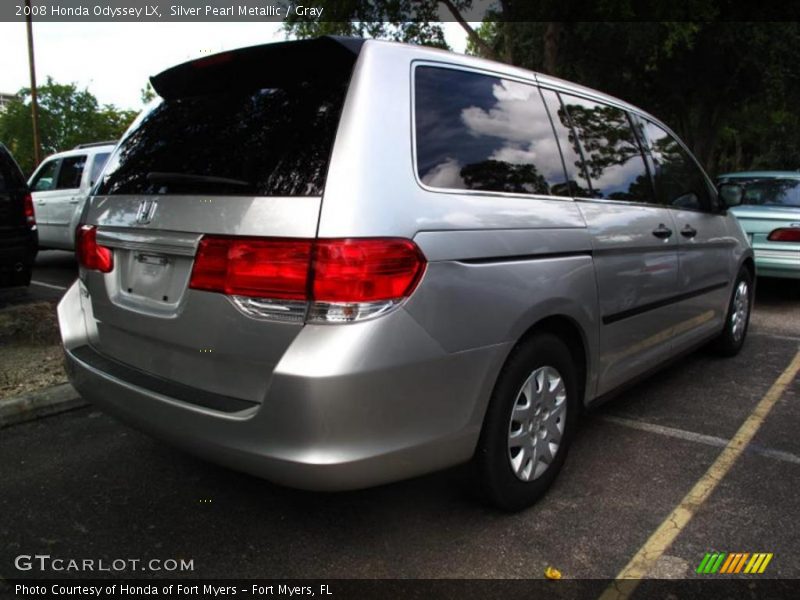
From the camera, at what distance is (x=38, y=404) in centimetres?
378

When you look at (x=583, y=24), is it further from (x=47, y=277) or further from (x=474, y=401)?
(x=474, y=401)

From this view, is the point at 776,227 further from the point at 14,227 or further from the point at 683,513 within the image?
the point at 14,227

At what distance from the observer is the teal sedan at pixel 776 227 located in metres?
6.96

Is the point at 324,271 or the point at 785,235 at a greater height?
the point at 324,271

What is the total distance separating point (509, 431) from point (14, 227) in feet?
17.9

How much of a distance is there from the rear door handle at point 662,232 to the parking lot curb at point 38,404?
3517 millimetres

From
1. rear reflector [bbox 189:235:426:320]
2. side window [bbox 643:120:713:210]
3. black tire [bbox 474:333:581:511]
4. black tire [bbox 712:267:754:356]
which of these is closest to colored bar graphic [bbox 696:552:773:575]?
black tire [bbox 474:333:581:511]

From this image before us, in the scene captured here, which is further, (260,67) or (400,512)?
(400,512)

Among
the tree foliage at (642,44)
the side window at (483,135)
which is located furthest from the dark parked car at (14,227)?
the tree foliage at (642,44)

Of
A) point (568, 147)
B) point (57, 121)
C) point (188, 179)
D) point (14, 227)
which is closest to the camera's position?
point (188, 179)

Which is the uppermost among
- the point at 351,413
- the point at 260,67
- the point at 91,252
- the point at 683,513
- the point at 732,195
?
the point at 260,67

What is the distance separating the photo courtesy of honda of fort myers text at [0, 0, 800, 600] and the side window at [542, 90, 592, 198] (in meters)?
0.02

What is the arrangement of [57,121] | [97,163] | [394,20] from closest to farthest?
1. [97,163]
2. [394,20]
3. [57,121]

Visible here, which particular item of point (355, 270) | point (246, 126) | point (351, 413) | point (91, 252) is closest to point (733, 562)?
point (351, 413)
